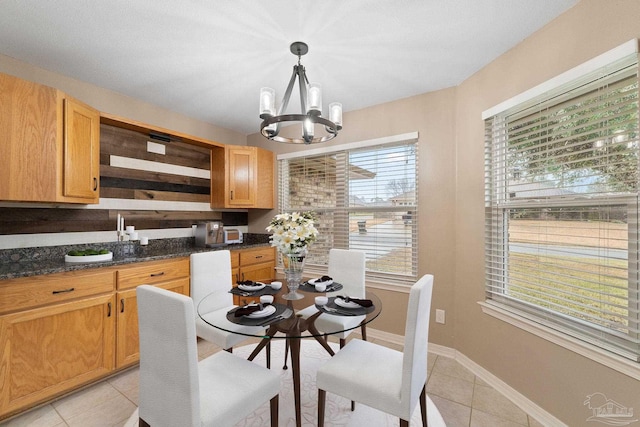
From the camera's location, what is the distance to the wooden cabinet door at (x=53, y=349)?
1.78 meters

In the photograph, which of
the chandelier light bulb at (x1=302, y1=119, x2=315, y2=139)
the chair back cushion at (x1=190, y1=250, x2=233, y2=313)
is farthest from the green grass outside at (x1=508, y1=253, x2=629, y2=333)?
the chair back cushion at (x1=190, y1=250, x2=233, y2=313)

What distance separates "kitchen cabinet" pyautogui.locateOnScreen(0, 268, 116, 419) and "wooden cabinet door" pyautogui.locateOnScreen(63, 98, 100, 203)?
0.70m

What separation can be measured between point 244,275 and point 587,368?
295 cm

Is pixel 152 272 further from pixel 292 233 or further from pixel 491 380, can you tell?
pixel 491 380

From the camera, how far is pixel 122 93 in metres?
2.83

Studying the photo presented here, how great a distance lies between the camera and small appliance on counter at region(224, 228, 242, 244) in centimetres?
349

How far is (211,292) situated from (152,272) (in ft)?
2.11

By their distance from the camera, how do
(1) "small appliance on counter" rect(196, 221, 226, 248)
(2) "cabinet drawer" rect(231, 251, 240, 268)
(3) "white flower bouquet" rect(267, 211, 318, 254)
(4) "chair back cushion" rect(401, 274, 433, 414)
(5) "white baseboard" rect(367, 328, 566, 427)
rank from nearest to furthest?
1. (4) "chair back cushion" rect(401, 274, 433, 414)
2. (5) "white baseboard" rect(367, 328, 566, 427)
3. (3) "white flower bouquet" rect(267, 211, 318, 254)
4. (2) "cabinet drawer" rect(231, 251, 240, 268)
5. (1) "small appliance on counter" rect(196, 221, 226, 248)

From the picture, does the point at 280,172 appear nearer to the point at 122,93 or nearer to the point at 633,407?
the point at 122,93

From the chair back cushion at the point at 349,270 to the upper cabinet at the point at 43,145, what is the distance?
2171mm

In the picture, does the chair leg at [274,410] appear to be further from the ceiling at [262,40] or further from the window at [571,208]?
the ceiling at [262,40]

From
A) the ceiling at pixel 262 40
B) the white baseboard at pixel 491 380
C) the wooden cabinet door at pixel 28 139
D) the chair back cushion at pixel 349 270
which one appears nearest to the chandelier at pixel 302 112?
the ceiling at pixel 262 40

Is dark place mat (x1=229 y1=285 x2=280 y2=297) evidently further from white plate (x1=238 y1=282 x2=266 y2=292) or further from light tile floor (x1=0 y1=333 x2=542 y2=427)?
light tile floor (x1=0 y1=333 x2=542 y2=427)

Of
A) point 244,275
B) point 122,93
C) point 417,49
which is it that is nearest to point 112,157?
point 122,93
